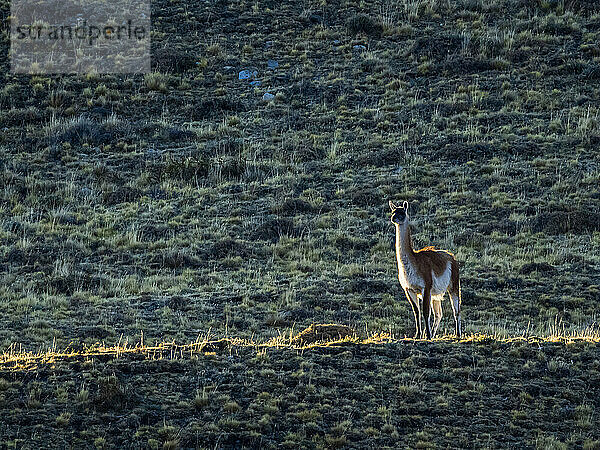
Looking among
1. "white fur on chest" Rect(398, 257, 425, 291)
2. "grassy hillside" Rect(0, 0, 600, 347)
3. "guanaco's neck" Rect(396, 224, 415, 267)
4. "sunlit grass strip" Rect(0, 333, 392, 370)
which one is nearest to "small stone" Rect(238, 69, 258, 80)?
"grassy hillside" Rect(0, 0, 600, 347)

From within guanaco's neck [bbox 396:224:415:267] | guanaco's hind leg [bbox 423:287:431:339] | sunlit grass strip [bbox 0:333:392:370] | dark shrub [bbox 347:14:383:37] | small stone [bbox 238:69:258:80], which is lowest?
sunlit grass strip [bbox 0:333:392:370]

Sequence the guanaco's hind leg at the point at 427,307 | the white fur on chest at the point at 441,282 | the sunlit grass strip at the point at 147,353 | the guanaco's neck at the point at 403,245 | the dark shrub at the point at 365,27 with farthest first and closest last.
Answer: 1. the dark shrub at the point at 365,27
2. the white fur on chest at the point at 441,282
3. the guanaco's neck at the point at 403,245
4. the guanaco's hind leg at the point at 427,307
5. the sunlit grass strip at the point at 147,353

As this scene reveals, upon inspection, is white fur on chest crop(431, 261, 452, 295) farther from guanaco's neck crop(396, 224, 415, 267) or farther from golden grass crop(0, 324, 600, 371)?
golden grass crop(0, 324, 600, 371)

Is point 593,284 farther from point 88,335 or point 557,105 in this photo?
point 557,105

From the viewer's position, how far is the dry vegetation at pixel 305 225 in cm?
1038

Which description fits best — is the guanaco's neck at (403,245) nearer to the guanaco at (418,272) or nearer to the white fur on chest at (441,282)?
the guanaco at (418,272)

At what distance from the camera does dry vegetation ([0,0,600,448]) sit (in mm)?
10383

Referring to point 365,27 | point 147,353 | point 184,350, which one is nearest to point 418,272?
point 184,350

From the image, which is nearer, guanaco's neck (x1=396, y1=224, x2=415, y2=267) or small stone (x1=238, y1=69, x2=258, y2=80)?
guanaco's neck (x1=396, y1=224, x2=415, y2=267)

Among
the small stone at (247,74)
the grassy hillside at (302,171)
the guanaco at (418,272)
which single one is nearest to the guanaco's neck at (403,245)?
the guanaco at (418,272)

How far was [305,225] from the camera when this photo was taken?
920 inches

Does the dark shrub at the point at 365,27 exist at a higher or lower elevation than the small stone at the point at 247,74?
higher

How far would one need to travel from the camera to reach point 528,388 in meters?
11.0

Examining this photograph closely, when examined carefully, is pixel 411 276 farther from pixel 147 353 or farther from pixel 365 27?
pixel 365 27
